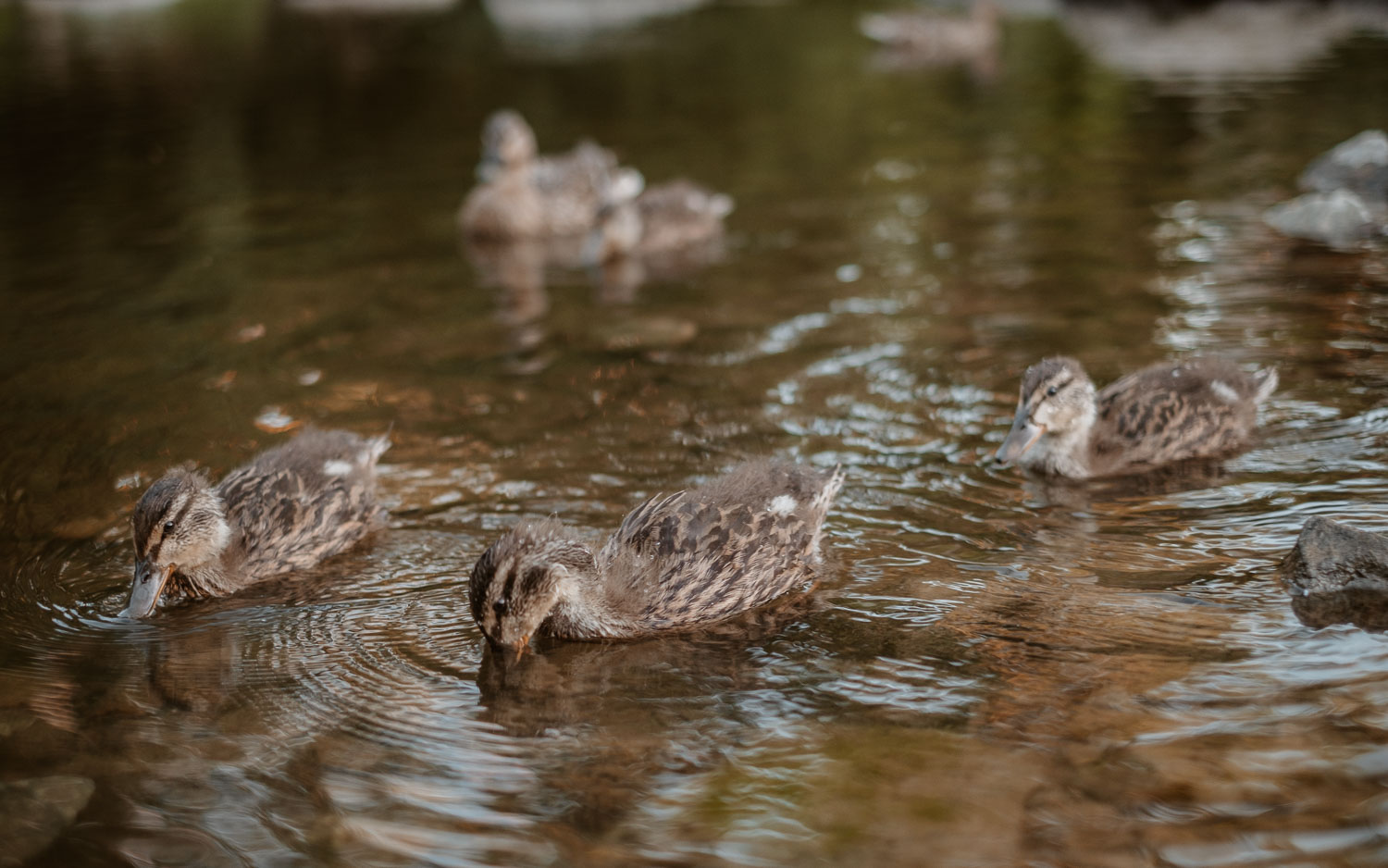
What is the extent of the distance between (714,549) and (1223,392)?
3153 millimetres

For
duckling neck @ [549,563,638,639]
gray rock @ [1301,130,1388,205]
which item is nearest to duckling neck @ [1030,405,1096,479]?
duckling neck @ [549,563,638,639]

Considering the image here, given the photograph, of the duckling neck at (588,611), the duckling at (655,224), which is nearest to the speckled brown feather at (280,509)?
the duckling neck at (588,611)

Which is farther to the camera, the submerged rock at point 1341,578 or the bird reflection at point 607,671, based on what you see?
the submerged rock at point 1341,578

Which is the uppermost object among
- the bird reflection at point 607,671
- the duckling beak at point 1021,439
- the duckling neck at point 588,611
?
the duckling beak at point 1021,439

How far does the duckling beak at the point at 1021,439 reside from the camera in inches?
274

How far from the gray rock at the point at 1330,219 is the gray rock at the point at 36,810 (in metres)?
9.91

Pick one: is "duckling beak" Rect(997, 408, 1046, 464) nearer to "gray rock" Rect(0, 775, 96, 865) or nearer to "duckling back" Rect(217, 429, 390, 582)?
"duckling back" Rect(217, 429, 390, 582)

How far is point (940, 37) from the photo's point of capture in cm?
2508

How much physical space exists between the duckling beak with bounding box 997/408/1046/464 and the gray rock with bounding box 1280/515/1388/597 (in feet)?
5.17

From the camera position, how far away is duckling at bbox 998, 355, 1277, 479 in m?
6.99

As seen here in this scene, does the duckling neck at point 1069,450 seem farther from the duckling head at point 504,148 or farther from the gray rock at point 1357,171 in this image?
the duckling head at point 504,148

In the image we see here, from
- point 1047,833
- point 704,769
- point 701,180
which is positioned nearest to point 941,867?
point 1047,833

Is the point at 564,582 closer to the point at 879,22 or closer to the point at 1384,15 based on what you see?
the point at 879,22

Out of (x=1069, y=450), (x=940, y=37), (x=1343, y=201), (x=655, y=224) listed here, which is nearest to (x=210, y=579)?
(x=1069, y=450)
